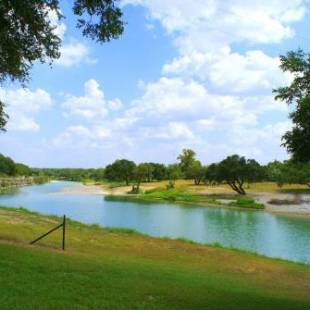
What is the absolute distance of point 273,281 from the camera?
1925cm

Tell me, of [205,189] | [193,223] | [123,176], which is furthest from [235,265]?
[123,176]

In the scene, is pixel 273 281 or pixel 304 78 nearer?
pixel 304 78

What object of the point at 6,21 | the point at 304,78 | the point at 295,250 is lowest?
the point at 295,250

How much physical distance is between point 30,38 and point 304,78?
24.7 feet

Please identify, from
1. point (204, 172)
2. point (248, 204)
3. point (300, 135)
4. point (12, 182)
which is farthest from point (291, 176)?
point (12, 182)

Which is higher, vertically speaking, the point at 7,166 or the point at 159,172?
the point at 7,166

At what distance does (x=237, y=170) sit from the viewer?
92.4 m

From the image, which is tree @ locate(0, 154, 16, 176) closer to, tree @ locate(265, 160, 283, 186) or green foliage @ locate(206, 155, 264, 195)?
green foliage @ locate(206, 155, 264, 195)

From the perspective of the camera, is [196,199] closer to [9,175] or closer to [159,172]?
[159,172]

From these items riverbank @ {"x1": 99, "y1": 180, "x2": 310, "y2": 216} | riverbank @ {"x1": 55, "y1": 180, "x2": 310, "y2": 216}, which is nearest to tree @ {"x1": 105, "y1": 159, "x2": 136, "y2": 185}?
riverbank @ {"x1": 99, "y1": 180, "x2": 310, "y2": 216}

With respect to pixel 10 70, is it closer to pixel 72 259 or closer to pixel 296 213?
pixel 72 259

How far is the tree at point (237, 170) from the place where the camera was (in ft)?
304

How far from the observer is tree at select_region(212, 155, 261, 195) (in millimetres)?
92688

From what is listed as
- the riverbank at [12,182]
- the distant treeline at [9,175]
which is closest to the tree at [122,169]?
the riverbank at [12,182]
